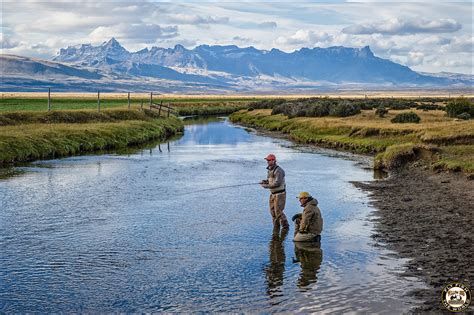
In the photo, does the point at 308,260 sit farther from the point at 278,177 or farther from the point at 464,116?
the point at 464,116

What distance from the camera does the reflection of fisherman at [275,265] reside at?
15239mm

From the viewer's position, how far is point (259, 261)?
17.4 metres

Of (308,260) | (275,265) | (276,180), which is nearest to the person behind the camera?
(275,265)

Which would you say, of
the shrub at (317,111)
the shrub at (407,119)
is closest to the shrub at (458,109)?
the shrub at (407,119)

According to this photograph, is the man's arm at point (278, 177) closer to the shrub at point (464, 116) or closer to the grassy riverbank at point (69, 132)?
the grassy riverbank at point (69, 132)

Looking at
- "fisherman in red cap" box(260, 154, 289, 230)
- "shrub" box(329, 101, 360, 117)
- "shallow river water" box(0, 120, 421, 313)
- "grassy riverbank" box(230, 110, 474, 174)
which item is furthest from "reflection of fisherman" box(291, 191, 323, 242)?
"shrub" box(329, 101, 360, 117)

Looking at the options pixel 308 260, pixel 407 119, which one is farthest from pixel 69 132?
pixel 308 260

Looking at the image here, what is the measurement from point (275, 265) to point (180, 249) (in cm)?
299

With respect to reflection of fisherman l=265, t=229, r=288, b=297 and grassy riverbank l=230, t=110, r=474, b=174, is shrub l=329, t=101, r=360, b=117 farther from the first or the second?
reflection of fisherman l=265, t=229, r=288, b=297

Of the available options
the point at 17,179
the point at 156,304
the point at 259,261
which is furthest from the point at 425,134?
the point at 156,304

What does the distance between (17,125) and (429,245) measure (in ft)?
120

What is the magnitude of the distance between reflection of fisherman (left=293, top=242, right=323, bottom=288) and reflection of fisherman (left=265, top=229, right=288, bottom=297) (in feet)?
1.42

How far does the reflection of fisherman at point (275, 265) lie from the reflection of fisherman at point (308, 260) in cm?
43

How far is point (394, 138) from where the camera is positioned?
4678cm
